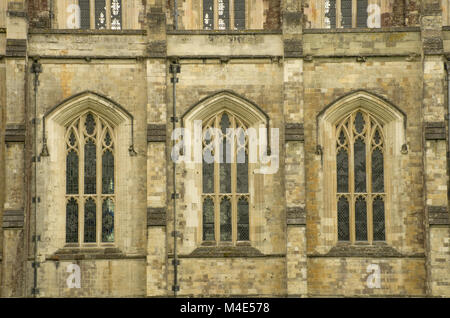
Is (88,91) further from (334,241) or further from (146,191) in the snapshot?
(334,241)

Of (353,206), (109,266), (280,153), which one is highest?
(280,153)

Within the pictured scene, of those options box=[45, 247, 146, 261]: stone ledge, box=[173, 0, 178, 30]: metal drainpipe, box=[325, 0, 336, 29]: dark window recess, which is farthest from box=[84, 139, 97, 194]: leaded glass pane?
box=[325, 0, 336, 29]: dark window recess

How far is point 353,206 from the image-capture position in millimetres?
21641

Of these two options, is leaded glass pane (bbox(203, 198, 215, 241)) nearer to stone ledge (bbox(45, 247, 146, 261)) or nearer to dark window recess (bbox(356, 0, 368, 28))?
stone ledge (bbox(45, 247, 146, 261))

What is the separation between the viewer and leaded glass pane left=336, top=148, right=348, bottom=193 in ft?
71.4

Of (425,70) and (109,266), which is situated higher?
(425,70)

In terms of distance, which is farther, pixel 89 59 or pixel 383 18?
pixel 383 18

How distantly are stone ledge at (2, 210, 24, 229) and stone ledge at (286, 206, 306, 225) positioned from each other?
277 inches

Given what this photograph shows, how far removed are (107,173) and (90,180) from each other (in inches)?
19.9

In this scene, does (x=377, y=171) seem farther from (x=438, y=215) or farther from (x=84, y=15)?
(x=84, y=15)

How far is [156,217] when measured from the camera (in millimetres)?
20719

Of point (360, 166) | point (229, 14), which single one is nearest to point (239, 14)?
point (229, 14)

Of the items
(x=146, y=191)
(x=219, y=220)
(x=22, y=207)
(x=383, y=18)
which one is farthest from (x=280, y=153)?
(x=22, y=207)

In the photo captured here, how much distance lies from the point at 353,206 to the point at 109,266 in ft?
22.7
